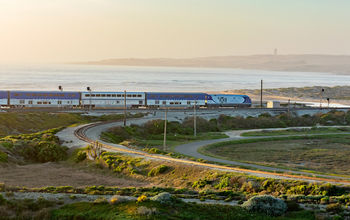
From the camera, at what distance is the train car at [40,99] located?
254ft

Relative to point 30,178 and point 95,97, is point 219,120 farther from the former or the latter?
point 30,178

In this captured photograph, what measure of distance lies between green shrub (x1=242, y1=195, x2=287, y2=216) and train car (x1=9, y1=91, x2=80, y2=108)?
61.9m

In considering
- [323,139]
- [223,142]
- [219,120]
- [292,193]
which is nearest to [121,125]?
[223,142]

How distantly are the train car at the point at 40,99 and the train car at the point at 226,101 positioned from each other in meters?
27.6

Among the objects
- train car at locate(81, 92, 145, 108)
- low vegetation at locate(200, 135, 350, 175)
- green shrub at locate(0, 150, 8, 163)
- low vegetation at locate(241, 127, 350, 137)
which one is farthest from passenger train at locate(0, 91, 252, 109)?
green shrub at locate(0, 150, 8, 163)

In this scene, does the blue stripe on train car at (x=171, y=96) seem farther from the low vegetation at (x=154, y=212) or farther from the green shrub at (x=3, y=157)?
the low vegetation at (x=154, y=212)

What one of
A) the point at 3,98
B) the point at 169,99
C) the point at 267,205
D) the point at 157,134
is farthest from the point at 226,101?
the point at 267,205

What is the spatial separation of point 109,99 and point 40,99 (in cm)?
1250

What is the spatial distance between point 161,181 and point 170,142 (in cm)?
2528

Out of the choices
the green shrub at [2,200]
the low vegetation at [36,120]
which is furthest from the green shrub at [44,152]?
the green shrub at [2,200]

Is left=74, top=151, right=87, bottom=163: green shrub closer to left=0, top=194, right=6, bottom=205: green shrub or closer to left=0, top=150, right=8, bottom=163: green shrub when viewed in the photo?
left=0, top=150, right=8, bottom=163: green shrub

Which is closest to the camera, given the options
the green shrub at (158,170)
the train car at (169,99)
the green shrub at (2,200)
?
the green shrub at (2,200)

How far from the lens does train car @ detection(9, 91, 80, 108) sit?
77562 mm

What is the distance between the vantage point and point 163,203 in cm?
2261
